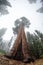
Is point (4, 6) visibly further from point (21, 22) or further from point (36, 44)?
point (36, 44)

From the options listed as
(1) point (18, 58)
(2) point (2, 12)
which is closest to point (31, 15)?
(2) point (2, 12)

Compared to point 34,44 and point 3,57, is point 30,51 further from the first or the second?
point 3,57

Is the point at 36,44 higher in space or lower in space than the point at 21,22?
lower

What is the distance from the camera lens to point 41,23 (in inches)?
224

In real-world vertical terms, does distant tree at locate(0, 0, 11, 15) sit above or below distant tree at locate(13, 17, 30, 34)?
above

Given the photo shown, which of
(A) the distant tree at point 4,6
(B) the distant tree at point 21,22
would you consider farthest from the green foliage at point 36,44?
→ (A) the distant tree at point 4,6

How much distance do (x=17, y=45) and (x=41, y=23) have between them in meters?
0.95

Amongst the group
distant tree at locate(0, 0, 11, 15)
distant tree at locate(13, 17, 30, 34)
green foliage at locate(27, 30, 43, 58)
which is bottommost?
green foliage at locate(27, 30, 43, 58)

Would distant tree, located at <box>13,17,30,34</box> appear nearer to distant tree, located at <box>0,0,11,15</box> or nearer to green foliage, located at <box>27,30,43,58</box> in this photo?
green foliage, located at <box>27,30,43,58</box>

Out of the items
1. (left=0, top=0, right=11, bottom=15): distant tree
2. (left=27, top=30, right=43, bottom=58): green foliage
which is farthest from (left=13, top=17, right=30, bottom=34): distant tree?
(left=0, top=0, right=11, bottom=15): distant tree

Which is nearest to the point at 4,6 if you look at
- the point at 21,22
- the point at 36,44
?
the point at 21,22

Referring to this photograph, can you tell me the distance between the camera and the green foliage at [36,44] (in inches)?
213

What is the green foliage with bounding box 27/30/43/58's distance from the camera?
5.41 m

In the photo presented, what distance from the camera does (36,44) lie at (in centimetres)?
546
